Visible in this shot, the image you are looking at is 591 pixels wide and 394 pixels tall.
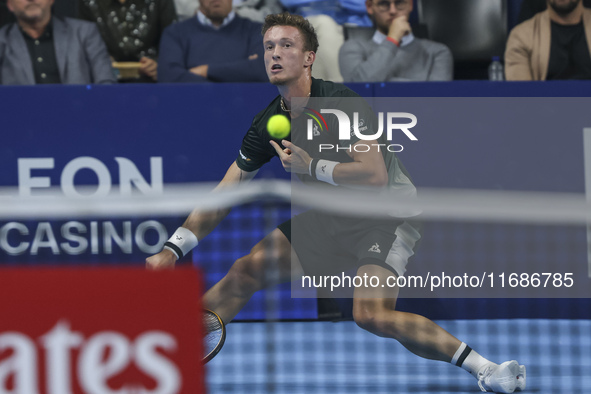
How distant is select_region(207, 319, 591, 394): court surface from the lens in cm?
511

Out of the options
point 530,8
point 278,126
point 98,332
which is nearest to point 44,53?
point 278,126

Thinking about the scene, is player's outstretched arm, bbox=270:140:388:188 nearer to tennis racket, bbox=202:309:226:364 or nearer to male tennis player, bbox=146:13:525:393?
male tennis player, bbox=146:13:525:393

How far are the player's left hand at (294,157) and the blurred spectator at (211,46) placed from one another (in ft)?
5.25

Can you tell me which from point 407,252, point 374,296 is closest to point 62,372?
point 374,296

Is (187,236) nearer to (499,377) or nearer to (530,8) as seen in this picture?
(499,377)

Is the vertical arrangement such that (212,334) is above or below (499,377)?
above

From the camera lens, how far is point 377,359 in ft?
18.8

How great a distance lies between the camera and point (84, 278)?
7.39ft

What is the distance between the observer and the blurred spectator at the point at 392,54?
687 centimetres

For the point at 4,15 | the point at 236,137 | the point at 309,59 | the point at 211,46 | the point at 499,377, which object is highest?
the point at 4,15

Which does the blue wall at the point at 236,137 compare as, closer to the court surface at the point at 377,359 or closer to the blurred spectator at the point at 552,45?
the court surface at the point at 377,359

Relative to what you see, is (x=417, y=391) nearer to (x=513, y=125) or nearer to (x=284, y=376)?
(x=284, y=376)

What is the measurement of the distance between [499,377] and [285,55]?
2126 mm

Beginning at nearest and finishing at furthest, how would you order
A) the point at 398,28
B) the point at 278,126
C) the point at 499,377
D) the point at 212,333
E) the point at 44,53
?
the point at 499,377 → the point at 212,333 → the point at 278,126 → the point at 44,53 → the point at 398,28
